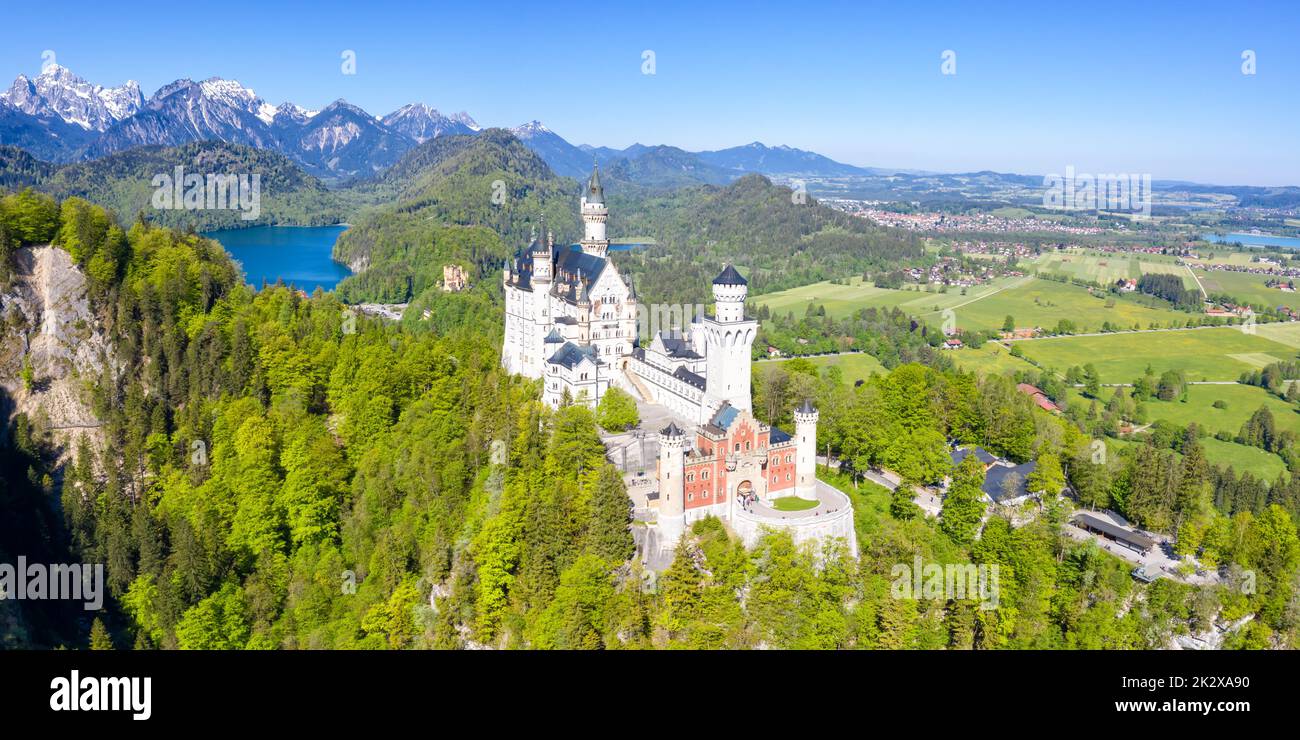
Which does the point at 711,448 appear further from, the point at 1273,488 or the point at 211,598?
the point at 1273,488

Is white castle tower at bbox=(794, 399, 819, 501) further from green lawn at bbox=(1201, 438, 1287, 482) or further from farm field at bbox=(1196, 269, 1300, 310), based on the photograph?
farm field at bbox=(1196, 269, 1300, 310)

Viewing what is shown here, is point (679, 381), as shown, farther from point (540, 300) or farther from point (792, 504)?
point (540, 300)

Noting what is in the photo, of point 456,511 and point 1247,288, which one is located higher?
point 1247,288

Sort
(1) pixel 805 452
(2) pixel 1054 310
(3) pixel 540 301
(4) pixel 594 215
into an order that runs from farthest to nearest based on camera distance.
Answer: (2) pixel 1054 310, (4) pixel 594 215, (3) pixel 540 301, (1) pixel 805 452

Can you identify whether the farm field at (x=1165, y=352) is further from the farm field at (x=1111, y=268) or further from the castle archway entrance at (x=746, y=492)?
the castle archway entrance at (x=746, y=492)

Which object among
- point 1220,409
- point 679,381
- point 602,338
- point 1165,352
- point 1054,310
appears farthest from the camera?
point 1054,310

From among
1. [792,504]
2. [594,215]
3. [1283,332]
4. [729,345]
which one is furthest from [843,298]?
[792,504]

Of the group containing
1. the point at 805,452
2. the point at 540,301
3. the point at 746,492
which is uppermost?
the point at 540,301
